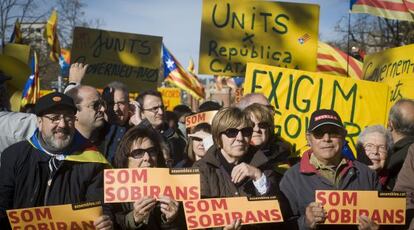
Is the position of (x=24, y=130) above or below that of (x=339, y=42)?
below

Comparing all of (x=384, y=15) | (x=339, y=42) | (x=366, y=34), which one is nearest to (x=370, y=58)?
(x=384, y=15)

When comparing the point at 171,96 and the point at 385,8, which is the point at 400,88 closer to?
the point at 385,8

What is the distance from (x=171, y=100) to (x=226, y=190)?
14569 mm

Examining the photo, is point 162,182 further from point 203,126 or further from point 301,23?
point 301,23

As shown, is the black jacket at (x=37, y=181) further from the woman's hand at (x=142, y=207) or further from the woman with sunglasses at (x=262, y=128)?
the woman with sunglasses at (x=262, y=128)

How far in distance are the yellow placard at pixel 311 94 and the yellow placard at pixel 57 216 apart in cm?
307

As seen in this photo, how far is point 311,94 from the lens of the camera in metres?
6.26

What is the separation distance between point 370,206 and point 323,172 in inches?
15.2

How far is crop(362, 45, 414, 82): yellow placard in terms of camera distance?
6.88m

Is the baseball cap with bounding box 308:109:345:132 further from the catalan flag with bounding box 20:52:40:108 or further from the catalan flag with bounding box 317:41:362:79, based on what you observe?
the catalan flag with bounding box 317:41:362:79

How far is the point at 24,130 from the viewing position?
439 centimetres

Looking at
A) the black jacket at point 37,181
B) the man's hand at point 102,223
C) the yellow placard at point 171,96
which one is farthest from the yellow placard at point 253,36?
the yellow placard at point 171,96

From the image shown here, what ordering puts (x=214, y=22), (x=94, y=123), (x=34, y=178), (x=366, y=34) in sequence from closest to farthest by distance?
(x=34, y=178), (x=94, y=123), (x=214, y=22), (x=366, y=34)

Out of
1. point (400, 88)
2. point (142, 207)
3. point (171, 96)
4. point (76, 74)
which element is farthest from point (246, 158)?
point (171, 96)
